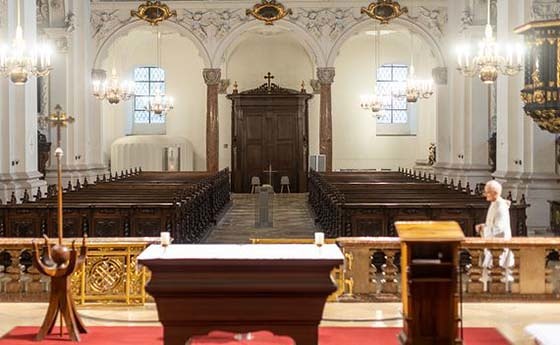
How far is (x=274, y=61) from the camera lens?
3086 centimetres

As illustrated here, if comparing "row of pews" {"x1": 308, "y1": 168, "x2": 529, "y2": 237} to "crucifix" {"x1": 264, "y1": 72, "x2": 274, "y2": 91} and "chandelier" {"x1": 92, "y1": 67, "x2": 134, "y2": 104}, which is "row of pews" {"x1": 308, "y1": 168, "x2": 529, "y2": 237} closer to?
"chandelier" {"x1": 92, "y1": 67, "x2": 134, "y2": 104}

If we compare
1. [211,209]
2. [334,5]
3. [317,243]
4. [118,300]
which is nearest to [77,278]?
[118,300]

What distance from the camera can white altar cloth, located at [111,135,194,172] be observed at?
30.1m

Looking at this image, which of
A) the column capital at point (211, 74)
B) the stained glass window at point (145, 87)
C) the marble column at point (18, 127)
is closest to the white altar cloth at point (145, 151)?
the stained glass window at point (145, 87)

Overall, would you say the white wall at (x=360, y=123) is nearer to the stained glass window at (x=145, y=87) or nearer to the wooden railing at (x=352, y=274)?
the stained glass window at (x=145, y=87)

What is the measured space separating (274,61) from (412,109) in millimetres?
5405

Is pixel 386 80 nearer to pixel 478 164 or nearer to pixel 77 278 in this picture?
pixel 478 164

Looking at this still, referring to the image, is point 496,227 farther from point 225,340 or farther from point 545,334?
point 225,340

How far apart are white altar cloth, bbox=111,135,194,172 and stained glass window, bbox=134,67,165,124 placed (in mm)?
1215

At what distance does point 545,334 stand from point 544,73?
3110 millimetres

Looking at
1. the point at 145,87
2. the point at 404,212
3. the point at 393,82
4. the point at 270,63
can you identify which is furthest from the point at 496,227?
the point at 145,87

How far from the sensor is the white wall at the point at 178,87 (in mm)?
30797

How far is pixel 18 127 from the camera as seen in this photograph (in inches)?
640

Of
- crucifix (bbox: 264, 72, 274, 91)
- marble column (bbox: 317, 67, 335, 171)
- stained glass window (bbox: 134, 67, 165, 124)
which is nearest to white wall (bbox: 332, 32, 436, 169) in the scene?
crucifix (bbox: 264, 72, 274, 91)
